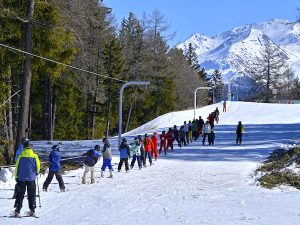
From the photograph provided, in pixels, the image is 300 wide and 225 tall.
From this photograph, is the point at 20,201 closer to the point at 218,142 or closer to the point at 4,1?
the point at 4,1

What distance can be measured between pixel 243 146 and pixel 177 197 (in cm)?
1747

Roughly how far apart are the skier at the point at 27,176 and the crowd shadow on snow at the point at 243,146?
47.9 feet

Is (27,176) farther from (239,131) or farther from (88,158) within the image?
(239,131)

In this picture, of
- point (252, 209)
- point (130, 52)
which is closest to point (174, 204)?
point (252, 209)

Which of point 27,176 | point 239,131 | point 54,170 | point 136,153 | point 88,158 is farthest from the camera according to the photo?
point 239,131

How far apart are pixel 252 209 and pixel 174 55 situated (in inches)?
2812

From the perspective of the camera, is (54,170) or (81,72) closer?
(54,170)

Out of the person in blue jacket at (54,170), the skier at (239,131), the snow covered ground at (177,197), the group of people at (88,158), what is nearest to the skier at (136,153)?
the group of people at (88,158)

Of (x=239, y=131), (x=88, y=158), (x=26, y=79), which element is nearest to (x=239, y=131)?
(x=239, y=131)

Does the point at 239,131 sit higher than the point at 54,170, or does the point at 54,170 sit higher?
the point at 239,131

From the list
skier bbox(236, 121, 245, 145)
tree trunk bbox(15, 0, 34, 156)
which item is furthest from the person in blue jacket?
skier bbox(236, 121, 245, 145)

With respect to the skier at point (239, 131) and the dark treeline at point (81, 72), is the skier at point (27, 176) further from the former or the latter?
the skier at point (239, 131)

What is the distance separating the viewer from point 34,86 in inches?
1731

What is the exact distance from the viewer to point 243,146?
31797mm
